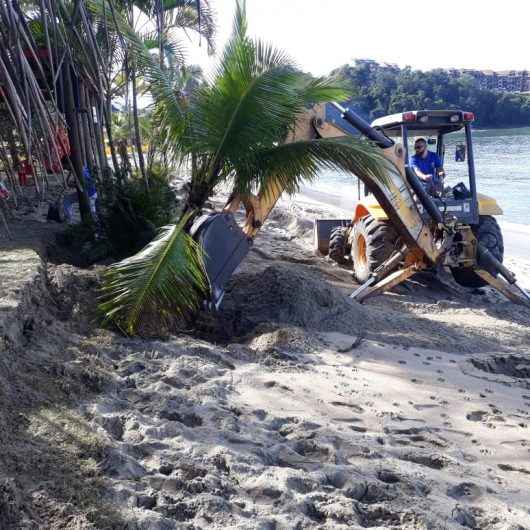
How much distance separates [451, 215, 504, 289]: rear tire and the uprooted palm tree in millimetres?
3134

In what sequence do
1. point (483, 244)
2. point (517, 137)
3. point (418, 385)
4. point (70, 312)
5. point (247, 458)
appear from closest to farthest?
point (247, 458), point (418, 385), point (70, 312), point (483, 244), point (517, 137)

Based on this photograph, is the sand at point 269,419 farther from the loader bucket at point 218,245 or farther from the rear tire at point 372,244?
the rear tire at point 372,244

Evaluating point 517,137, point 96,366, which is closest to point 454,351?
point 96,366

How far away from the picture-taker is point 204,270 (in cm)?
650

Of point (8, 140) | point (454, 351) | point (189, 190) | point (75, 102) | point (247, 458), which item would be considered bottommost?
point (454, 351)

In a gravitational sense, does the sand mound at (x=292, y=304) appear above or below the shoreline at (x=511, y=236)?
above

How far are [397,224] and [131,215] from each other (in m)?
3.29

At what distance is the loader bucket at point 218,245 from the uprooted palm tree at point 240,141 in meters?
0.15

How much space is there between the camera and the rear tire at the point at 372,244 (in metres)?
9.13

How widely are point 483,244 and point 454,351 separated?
289 centimetres

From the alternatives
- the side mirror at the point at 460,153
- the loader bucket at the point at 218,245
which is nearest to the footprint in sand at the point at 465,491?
the loader bucket at the point at 218,245

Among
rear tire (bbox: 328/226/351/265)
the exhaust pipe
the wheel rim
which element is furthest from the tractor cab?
rear tire (bbox: 328/226/351/265)

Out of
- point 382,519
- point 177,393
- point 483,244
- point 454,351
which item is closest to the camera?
point 382,519

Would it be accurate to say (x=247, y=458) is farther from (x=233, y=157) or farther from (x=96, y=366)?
(x=233, y=157)
